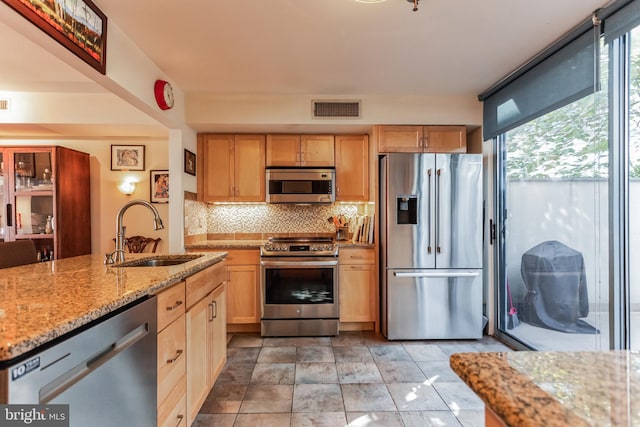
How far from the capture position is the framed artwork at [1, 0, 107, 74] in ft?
4.78

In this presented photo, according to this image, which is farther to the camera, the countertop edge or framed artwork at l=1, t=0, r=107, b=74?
framed artwork at l=1, t=0, r=107, b=74

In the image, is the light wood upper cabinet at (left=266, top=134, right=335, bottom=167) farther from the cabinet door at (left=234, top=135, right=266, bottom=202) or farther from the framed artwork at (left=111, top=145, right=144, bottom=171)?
the framed artwork at (left=111, top=145, right=144, bottom=171)

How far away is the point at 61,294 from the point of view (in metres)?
1.15

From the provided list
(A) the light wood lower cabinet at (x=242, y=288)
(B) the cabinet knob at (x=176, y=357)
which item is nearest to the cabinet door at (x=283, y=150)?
(A) the light wood lower cabinet at (x=242, y=288)

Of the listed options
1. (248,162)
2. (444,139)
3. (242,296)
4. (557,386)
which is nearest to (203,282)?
(242,296)

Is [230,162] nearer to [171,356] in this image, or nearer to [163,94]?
[163,94]

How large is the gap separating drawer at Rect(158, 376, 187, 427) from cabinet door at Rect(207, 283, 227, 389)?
0.40m

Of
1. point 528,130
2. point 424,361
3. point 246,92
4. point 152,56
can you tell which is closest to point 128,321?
point 152,56

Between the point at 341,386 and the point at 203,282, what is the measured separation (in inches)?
48.3

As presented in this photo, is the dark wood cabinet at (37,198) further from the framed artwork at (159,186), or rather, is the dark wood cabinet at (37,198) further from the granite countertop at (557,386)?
the granite countertop at (557,386)

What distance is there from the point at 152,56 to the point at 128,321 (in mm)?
2142

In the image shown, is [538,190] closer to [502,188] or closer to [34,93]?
[502,188]

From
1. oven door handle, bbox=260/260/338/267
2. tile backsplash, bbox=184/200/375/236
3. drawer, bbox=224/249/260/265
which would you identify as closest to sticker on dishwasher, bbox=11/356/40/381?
oven door handle, bbox=260/260/338/267

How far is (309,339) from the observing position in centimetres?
321
